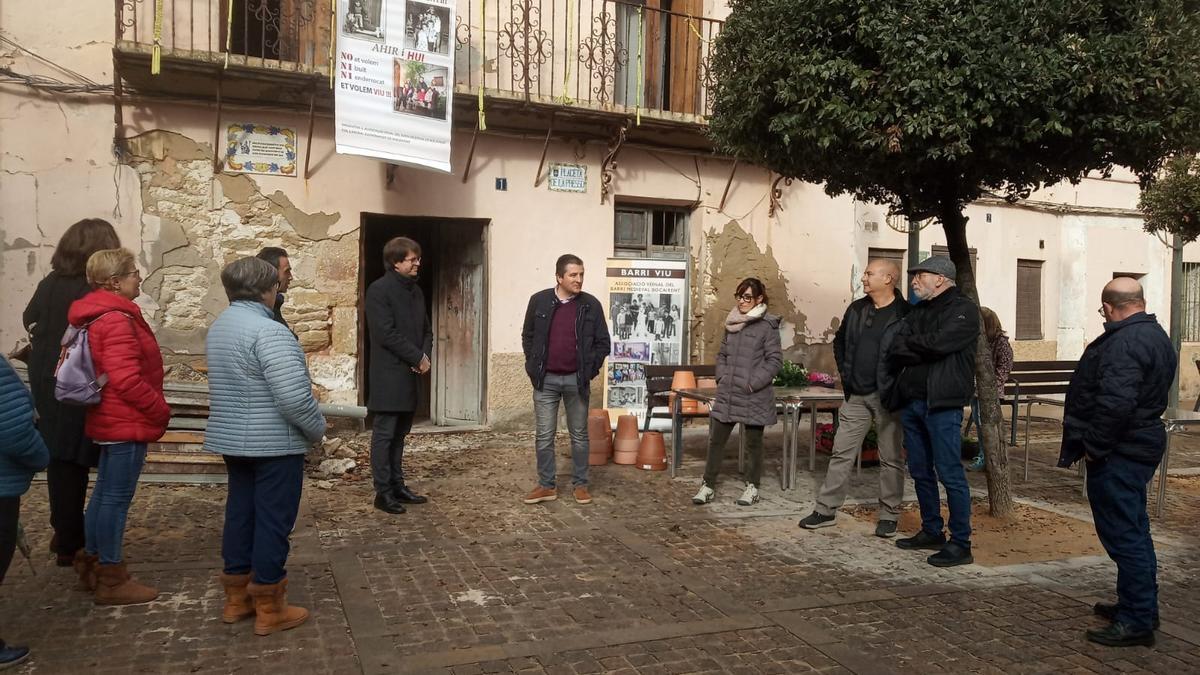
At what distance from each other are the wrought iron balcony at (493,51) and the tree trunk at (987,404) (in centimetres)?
249

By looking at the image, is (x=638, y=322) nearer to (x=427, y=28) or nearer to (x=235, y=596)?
(x=427, y=28)

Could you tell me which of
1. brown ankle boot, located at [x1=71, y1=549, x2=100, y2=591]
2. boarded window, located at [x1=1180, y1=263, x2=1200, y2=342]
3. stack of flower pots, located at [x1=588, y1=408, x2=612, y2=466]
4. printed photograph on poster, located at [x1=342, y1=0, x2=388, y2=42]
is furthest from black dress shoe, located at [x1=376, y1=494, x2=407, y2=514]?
boarded window, located at [x1=1180, y1=263, x2=1200, y2=342]

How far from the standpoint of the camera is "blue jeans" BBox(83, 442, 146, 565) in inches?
167

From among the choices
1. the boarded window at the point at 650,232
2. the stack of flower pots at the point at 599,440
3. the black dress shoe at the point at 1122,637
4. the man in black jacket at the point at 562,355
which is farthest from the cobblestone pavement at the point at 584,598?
the boarded window at the point at 650,232

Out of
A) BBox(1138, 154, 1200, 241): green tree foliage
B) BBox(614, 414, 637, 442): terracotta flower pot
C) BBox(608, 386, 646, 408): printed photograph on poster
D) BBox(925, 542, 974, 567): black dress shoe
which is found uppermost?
BBox(1138, 154, 1200, 241): green tree foliage

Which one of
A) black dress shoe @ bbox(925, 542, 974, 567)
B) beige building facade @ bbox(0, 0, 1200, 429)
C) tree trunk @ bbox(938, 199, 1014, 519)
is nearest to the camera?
black dress shoe @ bbox(925, 542, 974, 567)

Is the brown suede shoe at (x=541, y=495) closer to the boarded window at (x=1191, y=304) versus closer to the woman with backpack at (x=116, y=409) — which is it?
the woman with backpack at (x=116, y=409)

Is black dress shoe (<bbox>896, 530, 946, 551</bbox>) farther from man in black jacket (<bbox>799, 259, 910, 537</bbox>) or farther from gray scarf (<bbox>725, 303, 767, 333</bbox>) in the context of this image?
gray scarf (<bbox>725, 303, 767, 333</bbox>)

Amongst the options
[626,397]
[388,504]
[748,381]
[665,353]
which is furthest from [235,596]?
[665,353]

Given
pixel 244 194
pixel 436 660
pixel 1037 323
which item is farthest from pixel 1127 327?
pixel 1037 323

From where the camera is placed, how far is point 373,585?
15.6 ft

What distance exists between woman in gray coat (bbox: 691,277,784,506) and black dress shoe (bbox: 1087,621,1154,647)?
2.82m

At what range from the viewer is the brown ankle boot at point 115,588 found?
4.30 metres

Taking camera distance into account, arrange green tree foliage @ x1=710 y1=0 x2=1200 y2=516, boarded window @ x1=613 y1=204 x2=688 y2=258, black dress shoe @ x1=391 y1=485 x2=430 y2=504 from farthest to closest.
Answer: boarded window @ x1=613 y1=204 x2=688 y2=258 < black dress shoe @ x1=391 y1=485 x2=430 y2=504 < green tree foliage @ x1=710 y1=0 x2=1200 y2=516
